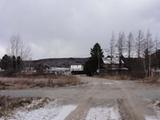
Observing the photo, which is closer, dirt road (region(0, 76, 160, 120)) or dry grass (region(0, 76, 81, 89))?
dirt road (region(0, 76, 160, 120))

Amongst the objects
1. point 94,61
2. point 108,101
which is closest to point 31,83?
point 108,101

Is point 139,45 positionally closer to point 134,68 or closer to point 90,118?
point 134,68

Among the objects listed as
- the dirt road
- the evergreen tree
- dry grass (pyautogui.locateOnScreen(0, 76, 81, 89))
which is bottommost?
the dirt road

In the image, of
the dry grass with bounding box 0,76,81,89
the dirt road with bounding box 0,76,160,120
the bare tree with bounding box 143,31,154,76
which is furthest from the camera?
the bare tree with bounding box 143,31,154,76

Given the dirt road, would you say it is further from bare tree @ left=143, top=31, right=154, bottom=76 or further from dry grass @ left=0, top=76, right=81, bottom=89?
bare tree @ left=143, top=31, right=154, bottom=76

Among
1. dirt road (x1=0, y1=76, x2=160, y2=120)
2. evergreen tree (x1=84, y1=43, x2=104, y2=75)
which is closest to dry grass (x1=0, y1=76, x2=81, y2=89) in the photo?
dirt road (x1=0, y1=76, x2=160, y2=120)

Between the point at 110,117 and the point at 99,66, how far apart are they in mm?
111914

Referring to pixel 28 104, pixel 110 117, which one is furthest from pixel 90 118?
pixel 28 104

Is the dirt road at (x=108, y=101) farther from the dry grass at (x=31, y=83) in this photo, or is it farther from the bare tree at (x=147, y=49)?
the bare tree at (x=147, y=49)

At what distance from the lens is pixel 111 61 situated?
12938 centimetres

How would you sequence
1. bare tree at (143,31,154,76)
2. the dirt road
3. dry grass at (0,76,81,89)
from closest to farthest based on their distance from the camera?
the dirt road < dry grass at (0,76,81,89) < bare tree at (143,31,154,76)

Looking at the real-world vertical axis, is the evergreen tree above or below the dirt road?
above

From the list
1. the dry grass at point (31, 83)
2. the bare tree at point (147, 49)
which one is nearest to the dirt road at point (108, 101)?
the dry grass at point (31, 83)

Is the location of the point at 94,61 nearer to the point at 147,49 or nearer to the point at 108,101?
the point at 147,49
